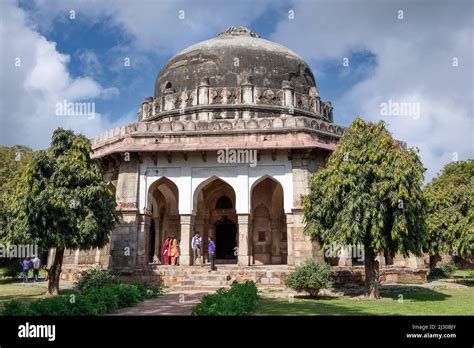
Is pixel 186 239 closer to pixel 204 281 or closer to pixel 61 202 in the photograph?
pixel 204 281

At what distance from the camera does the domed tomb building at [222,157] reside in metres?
16.6

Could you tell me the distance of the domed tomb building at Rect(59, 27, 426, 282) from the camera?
16562 mm

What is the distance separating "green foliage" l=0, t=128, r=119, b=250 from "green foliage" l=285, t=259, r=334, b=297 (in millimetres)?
5702

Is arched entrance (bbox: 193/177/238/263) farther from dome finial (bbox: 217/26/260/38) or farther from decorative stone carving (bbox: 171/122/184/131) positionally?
dome finial (bbox: 217/26/260/38)

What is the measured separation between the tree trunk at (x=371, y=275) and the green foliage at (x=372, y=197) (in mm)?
221

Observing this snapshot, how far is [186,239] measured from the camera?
16.6 m

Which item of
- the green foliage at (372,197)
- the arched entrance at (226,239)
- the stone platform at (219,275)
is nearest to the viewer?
the green foliage at (372,197)

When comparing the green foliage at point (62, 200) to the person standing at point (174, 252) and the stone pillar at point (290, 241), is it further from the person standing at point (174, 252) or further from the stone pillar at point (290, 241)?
the stone pillar at point (290, 241)

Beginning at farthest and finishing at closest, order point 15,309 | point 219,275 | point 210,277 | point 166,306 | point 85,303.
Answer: point 219,275, point 210,277, point 166,306, point 85,303, point 15,309

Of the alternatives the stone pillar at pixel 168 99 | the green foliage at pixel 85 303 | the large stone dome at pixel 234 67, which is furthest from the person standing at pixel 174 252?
the large stone dome at pixel 234 67

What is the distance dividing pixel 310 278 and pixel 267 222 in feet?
23.1

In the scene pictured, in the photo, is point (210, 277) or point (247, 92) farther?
point (247, 92)

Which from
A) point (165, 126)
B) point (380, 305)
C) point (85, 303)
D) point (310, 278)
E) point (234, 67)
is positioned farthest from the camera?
point (234, 67)

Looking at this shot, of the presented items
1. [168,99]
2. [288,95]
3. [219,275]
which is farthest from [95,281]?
[288,95]
